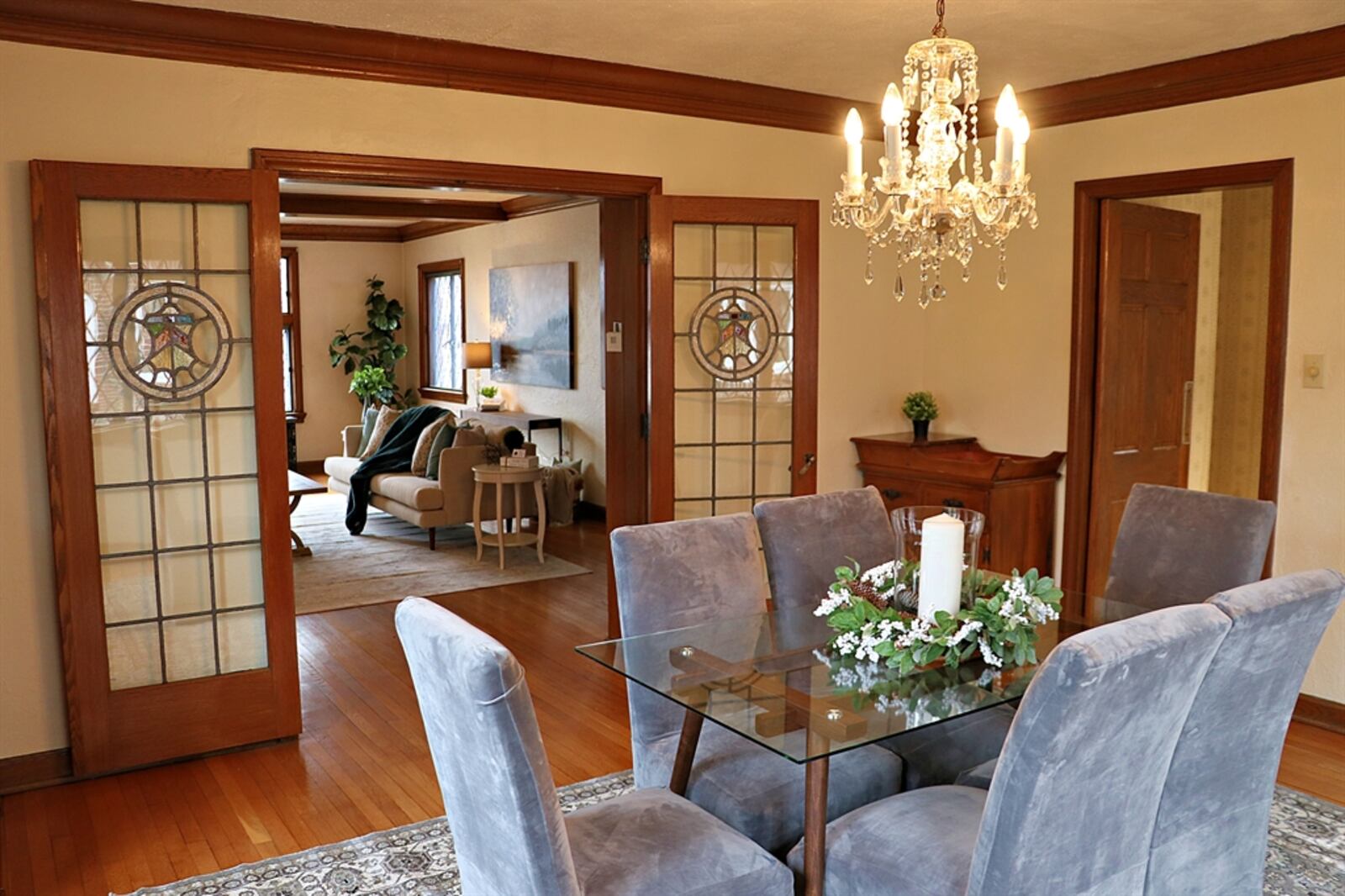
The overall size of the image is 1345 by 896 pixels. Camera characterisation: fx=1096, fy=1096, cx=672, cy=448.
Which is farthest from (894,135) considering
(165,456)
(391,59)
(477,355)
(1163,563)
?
(477,355)

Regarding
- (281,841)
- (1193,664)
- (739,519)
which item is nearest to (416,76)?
(739,519)

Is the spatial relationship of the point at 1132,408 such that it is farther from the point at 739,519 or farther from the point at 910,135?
the point at 739,519

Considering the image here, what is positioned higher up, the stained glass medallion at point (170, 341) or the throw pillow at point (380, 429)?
the stained glass medallion at point (170, 341)

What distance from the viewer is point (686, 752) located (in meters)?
2.65

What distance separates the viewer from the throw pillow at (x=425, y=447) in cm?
785

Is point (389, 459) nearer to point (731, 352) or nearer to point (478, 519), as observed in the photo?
point (478, 519)

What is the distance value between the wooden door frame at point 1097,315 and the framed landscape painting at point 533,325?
14.2 feet

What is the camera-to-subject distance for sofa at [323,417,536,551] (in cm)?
727

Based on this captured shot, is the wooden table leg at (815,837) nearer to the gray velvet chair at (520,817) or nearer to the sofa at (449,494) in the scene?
the gray velvet chair at (520,817)

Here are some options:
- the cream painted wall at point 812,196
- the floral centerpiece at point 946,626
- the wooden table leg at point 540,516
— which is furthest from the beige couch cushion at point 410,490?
the floral centerpiece at point 946,626

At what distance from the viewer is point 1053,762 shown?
6.00 ft

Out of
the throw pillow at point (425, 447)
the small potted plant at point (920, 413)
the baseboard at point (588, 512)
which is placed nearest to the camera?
the small potted plant at point (920, 413)

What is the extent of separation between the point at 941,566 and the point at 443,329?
8.87 meters

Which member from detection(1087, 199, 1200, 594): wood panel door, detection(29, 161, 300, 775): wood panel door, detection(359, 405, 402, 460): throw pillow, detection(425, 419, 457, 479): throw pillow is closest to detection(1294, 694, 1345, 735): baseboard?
detection(1087, 199, 1200, 594): wood panel door
